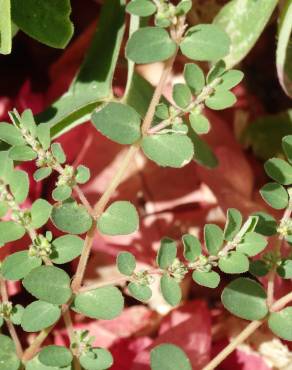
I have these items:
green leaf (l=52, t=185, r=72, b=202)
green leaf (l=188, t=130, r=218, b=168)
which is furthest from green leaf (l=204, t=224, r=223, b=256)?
green leaf (l=188, t=130, r=218, b=168)

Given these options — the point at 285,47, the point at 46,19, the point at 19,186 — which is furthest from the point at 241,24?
the point at 19,186

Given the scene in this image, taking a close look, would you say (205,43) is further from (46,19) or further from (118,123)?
(46,19)

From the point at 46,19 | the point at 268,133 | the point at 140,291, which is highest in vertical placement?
the point at 46,19

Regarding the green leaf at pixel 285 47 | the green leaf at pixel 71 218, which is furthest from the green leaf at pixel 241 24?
the green leaf at pixel 71 218

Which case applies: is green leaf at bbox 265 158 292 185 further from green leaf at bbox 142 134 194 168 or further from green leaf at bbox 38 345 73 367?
green leaf at bbox 38 345 73 367

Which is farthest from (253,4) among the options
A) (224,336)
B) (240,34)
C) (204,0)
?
(224,336)

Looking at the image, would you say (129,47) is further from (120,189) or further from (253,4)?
(120,189)

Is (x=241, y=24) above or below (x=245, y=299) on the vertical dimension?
above
